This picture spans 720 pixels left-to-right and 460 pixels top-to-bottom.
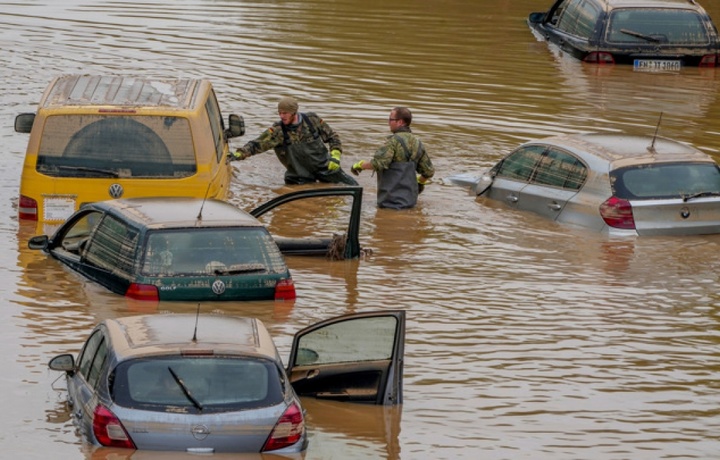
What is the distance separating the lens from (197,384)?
11148mm

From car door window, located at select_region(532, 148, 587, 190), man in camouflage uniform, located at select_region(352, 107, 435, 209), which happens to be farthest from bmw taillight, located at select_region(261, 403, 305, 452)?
man in camouflage uniform, located at select_region(352, 107, 435, 209)

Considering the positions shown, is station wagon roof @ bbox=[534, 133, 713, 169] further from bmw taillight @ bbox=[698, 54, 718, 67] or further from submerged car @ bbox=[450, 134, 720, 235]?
bmw taillight @ bbox=[698, 54, 718, 67]

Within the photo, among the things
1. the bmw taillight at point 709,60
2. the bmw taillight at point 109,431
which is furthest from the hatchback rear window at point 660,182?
the bmw taillight at point 709,60

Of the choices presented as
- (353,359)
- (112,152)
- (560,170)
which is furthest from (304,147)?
(353,359)

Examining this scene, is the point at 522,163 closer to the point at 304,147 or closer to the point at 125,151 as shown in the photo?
the point at 304,147

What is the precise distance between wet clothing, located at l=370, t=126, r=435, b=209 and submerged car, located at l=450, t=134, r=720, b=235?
1550 millimetres

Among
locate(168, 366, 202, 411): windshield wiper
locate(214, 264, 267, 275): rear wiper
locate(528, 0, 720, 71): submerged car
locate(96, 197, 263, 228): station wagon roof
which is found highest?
locate(168, 366, 202, 411): windshield wiper

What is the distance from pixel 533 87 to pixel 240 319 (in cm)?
1955

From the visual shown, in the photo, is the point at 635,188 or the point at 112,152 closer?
the point at 112,152

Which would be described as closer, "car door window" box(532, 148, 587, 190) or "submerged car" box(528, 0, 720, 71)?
"car door window" box(532, 148, 587, 190)

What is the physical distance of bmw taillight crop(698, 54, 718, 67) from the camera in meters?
32.9

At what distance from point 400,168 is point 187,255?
21.0 feet

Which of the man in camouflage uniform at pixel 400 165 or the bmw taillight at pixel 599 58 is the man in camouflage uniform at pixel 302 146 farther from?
the bmw taillight at pixel 599 58

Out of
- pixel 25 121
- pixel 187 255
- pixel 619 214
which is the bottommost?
pixel 619 214
